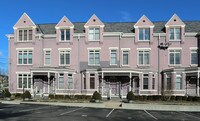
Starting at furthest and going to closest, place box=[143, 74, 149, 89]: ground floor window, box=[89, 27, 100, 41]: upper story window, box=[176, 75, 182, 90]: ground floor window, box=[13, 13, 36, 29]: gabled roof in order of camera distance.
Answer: box=[13, 13, 36, 29]: gabled roof, box=[89, 27, 100, 41]: upper story window, box=[143, 74, 149, 89]: ground floor window, box=[176, 75, 182, 90]: ground floor window

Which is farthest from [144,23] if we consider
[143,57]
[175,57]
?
[175,57]

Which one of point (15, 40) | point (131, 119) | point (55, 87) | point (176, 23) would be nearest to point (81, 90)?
point (55, 87)

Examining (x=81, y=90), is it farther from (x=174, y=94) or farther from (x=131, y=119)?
(x=131, y=119)

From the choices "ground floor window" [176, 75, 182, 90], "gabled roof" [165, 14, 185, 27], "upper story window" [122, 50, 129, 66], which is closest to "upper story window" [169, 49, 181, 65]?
"ground floor window" [176, 75, 182, 90]

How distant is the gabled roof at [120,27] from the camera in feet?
146

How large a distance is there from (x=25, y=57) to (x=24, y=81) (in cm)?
347

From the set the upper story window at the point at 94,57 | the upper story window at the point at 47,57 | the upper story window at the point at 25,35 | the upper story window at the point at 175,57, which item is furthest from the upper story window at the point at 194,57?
the upper story window at the point at 25,35

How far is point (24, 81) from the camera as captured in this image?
44781mm

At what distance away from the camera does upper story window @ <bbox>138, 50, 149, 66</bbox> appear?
1709 inches

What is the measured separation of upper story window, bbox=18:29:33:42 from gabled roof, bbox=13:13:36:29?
0.74 m

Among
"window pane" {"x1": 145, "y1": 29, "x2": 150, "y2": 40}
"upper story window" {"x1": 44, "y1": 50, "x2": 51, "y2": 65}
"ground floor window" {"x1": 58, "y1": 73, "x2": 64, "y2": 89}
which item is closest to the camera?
"window pane" {"x1": 145, "y1": 29, "x2": 150, "y2": 40}

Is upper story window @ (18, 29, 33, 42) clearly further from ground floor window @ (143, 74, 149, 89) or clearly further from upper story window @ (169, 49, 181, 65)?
upper story window @ (169, 49, 181, 65)

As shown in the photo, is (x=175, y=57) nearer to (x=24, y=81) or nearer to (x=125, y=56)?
(x=125, y=56)

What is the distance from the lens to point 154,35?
43.4 metres
